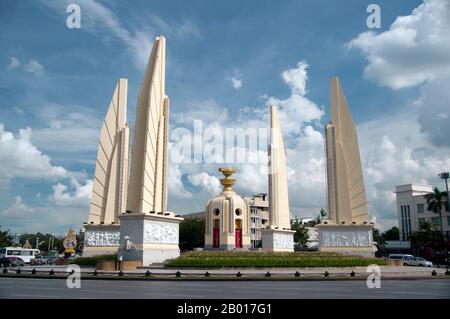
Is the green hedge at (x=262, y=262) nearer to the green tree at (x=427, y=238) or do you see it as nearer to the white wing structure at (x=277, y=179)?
the white wing structure at (x=277, y=179)

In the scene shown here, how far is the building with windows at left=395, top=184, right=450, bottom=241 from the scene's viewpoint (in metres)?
66.7

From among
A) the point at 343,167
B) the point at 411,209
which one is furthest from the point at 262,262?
the point at 411,209

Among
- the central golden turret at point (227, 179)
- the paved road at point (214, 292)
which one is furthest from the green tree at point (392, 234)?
the paved road at point (214, 292)

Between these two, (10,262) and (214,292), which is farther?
(10,262)

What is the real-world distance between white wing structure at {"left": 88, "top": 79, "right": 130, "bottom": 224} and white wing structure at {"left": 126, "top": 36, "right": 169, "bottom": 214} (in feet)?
29.2

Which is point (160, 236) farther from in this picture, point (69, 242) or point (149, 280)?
point (69, 242)

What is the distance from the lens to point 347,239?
33.9 meters

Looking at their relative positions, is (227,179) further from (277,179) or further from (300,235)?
(300,235)

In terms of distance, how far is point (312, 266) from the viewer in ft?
83.6

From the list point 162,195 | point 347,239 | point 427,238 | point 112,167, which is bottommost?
point 427,238

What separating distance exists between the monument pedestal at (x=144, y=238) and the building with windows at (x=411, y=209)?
171ft

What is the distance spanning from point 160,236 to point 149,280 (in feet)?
25.3

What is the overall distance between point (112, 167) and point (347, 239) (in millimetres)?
20696
